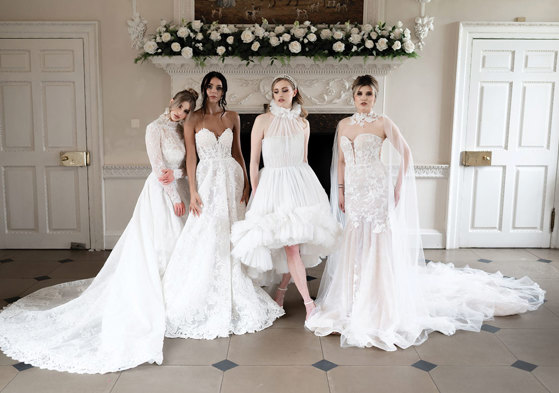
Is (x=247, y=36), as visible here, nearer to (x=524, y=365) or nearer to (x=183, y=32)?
(x=183, y=32)

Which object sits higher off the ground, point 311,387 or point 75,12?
point 75,12

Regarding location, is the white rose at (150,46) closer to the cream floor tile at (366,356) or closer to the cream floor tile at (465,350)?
the cream floor tile at (366,356)

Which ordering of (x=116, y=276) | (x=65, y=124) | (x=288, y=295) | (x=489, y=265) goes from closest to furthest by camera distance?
(x=116, y=276) → (x=288, y=295) → (x=489, y=265) → (x=65, y=124)

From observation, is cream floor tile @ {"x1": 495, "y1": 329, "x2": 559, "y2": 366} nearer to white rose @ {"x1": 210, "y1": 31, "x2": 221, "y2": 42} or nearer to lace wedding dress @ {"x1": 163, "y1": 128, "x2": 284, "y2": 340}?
lace wedding dress @ {"x1": 163, "y1": 128, "x2": 284, "y2": 340}

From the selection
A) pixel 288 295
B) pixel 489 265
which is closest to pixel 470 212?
pixel 489 265

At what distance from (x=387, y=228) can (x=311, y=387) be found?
1299mm

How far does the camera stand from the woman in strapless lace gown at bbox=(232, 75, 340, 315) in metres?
3.77

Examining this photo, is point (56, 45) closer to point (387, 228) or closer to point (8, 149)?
point (8, 149)

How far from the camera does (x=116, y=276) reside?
3809mm

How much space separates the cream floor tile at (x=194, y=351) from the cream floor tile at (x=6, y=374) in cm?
89

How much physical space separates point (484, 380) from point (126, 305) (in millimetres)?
2347

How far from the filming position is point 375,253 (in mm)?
3809

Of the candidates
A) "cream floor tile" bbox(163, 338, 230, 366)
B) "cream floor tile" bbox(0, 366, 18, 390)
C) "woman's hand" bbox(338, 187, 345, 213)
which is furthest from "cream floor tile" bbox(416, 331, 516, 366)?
"cream floor tile" bbox(0, 366, 18, 390)

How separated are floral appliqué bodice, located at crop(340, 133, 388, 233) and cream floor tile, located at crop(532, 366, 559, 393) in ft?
4.31
